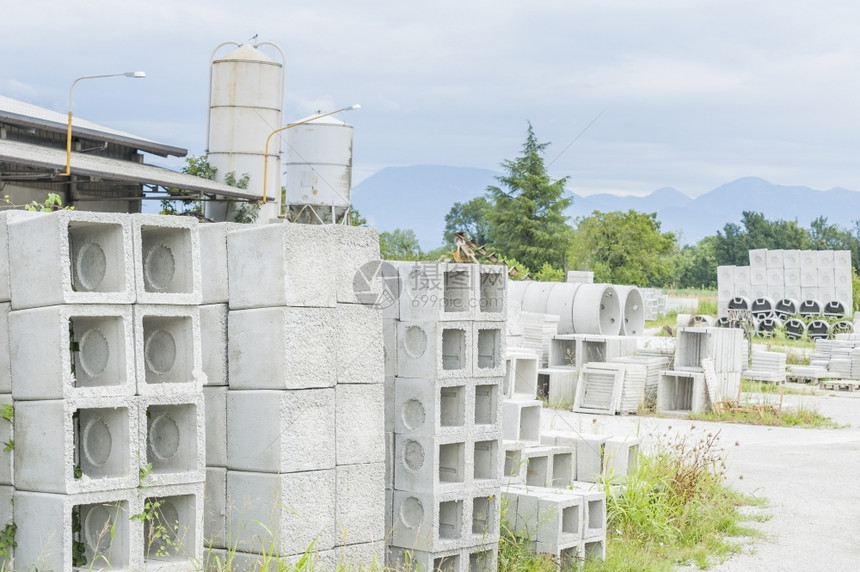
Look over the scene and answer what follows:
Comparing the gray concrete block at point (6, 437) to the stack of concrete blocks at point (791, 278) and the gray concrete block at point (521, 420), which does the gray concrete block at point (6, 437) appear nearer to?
the gray concrete block at point (521, 420)

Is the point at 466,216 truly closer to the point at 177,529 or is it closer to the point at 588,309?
the point at 588,309

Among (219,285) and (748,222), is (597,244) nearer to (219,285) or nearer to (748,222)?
(748,222)

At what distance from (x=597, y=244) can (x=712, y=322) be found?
2607 centimetres

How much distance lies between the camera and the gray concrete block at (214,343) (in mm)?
6293

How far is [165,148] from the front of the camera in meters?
30.0

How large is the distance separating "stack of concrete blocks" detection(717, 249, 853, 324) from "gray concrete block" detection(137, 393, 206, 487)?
123ft

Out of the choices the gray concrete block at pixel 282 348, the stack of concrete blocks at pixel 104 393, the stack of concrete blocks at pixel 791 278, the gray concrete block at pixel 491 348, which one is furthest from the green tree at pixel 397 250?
the stack of concrete blocks at pixel 791 278

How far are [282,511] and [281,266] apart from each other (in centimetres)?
142

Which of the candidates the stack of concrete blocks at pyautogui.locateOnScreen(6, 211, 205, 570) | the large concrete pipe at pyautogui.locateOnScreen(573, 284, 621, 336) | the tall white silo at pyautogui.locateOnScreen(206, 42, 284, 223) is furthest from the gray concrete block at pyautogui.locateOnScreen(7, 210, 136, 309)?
the tall white silo at pyautogui.locateOnScreen(206, 42, 284, 223)

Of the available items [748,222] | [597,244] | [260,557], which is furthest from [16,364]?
Answer: [748,222]

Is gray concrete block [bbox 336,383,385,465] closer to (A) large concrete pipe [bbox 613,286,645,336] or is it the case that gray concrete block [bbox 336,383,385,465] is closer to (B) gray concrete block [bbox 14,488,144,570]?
(B) gray concrete block [bbox 14,488,144,570]

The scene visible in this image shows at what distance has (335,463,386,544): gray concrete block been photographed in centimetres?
641

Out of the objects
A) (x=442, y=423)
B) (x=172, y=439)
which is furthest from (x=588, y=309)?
(x=172, y=439)

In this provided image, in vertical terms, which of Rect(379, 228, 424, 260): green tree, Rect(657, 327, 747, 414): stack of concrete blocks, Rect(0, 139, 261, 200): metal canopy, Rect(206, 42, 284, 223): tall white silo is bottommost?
Rect(657, 327, 747, 414): stack of concrete blocks
